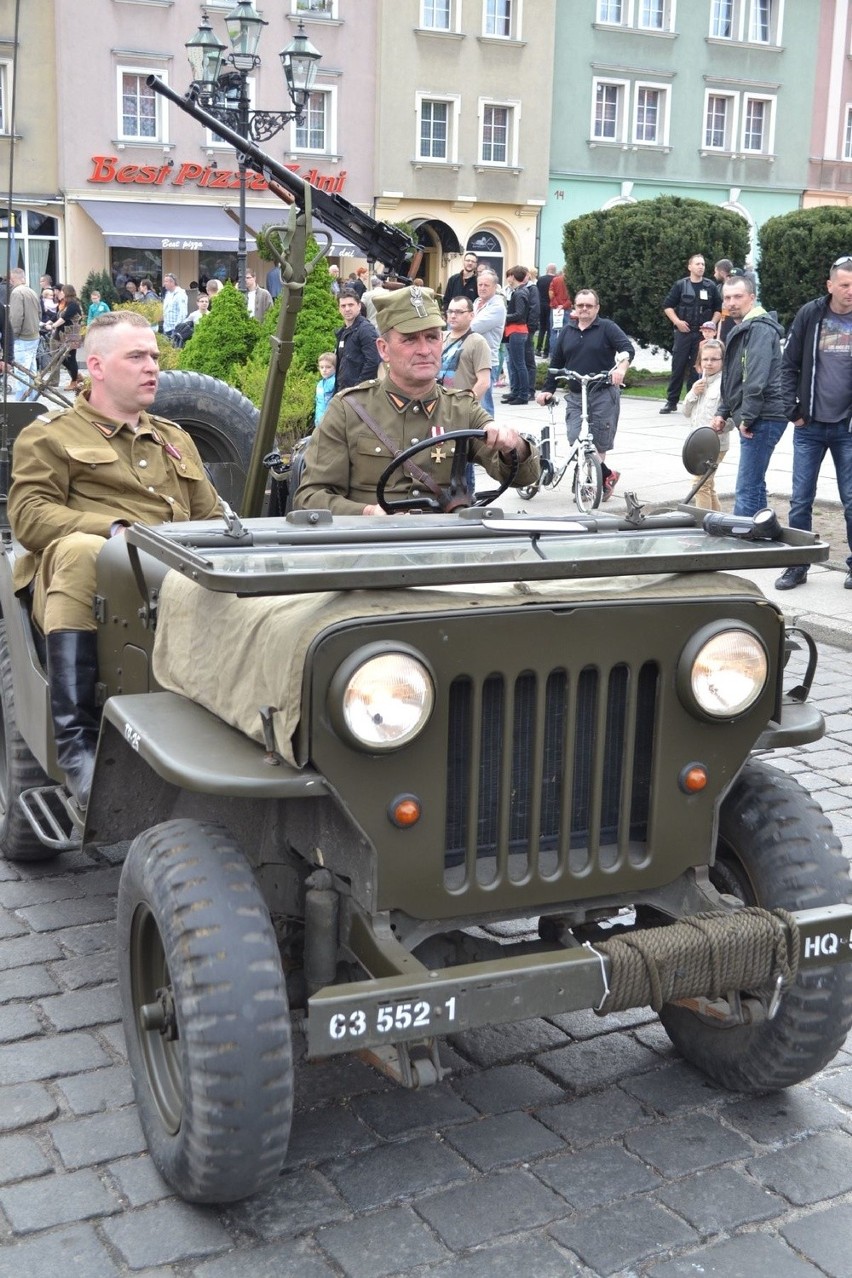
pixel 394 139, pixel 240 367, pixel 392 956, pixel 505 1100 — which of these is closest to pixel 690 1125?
pixel 505 1100

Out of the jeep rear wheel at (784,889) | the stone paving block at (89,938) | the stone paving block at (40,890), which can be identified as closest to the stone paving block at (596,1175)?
the jeep rear wheel at (784,889)

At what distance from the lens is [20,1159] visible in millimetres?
3383

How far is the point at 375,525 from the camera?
392 centimetres

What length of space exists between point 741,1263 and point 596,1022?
1105mm

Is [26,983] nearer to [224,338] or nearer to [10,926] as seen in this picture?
[10,926]

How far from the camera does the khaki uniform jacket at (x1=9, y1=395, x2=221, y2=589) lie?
4727 millimetres

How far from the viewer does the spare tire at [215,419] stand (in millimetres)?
6727

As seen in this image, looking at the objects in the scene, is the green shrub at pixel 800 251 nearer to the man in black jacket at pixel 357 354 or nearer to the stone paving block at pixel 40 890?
the man in black jacket at pixel 357 354

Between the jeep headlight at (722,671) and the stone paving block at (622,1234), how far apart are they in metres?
1.06

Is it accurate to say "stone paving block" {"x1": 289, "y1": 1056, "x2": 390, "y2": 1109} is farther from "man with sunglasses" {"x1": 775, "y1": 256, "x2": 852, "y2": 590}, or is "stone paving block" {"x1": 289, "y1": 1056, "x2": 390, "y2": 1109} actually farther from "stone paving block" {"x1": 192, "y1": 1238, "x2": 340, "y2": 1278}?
"man with sunglasses" {"x1": 775, "y1": 256, "x2": 852, "y2": 590}

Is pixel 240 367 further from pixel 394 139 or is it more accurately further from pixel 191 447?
pixel 394 139

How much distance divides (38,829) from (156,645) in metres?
1.11

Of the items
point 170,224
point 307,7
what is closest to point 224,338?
point 170,224

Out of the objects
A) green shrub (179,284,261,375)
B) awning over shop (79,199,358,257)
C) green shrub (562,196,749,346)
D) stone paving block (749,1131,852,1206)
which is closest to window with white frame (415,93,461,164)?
awning over shop (79,199,358,257)
